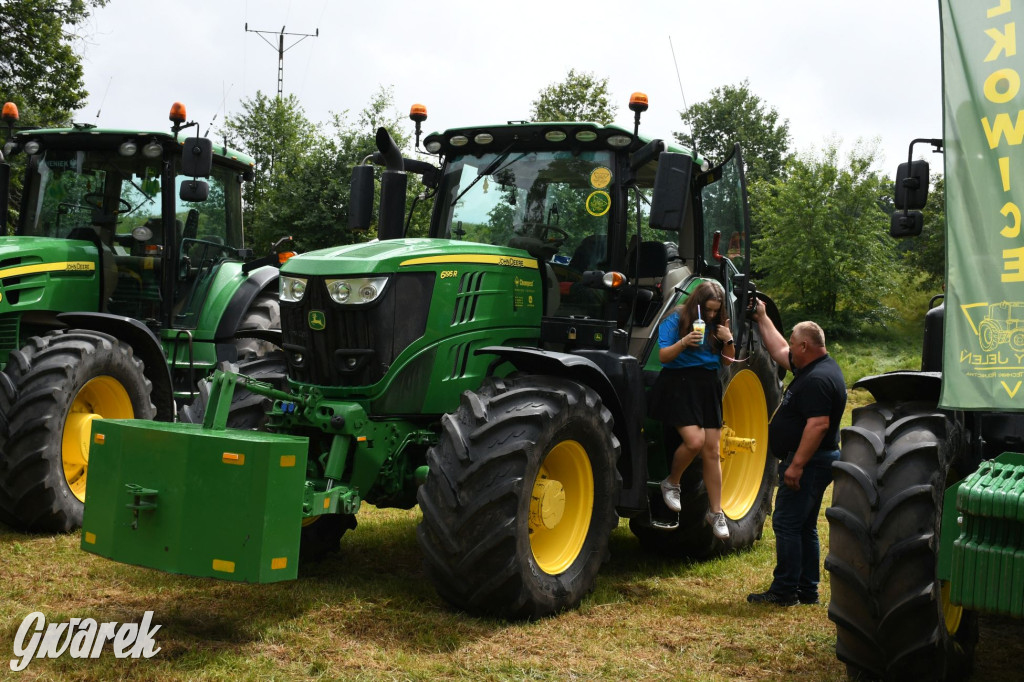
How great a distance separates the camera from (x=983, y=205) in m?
3.87

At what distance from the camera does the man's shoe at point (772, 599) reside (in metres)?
6.01

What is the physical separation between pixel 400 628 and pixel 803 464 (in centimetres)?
248

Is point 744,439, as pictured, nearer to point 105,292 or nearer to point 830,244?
point 105,292

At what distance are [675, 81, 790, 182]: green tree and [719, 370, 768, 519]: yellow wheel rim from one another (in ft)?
148

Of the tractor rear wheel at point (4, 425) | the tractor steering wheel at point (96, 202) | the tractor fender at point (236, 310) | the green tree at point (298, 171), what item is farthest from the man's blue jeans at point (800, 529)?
the green tree at point (298, 171)

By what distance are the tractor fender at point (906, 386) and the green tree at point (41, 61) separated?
20337mm

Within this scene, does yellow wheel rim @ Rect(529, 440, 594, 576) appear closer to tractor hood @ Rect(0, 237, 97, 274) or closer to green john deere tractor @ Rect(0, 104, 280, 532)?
green john deere tractor @ Rect(0, 104, 280, 532)

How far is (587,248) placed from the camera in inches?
260

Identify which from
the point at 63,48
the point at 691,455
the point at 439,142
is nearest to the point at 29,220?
the point at 439,142

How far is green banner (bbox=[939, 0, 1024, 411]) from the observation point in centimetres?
378

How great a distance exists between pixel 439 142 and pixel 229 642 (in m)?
3.61

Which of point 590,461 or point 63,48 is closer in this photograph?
point 590,461

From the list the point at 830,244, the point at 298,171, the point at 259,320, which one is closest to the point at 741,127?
the point at 830,244

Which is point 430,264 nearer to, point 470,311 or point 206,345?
point 470,311
